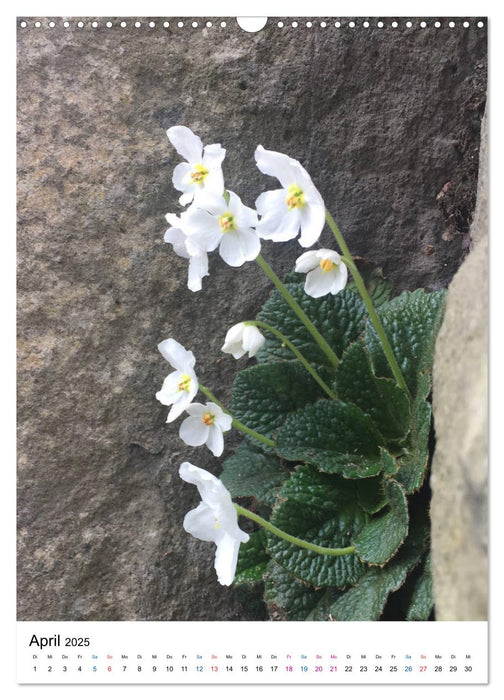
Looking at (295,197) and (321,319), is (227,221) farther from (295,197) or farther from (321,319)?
(321,319)

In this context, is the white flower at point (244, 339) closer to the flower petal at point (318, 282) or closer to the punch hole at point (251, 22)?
the flower petal at point (318, 282)

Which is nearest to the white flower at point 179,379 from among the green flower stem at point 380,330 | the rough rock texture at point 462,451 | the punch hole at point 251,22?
the green flower stem at point 380,330

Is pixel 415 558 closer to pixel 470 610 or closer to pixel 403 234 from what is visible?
pixel 470 610

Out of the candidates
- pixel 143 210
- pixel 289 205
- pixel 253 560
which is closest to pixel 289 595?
pixel 253 560

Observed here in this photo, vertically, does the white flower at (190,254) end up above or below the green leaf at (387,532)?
above

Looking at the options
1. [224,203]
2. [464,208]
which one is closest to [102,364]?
[224,203]

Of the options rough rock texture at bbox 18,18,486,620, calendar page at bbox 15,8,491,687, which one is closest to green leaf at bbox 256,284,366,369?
calendar page at bbox 15,8,491,687

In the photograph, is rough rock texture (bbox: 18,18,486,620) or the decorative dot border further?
rough rock texture (bbox: 18,18,486,620)

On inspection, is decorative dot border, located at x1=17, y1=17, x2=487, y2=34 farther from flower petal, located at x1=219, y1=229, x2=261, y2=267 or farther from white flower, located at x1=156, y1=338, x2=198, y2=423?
white flower, located at x1=156, y1=338, x2=198, y2=423
